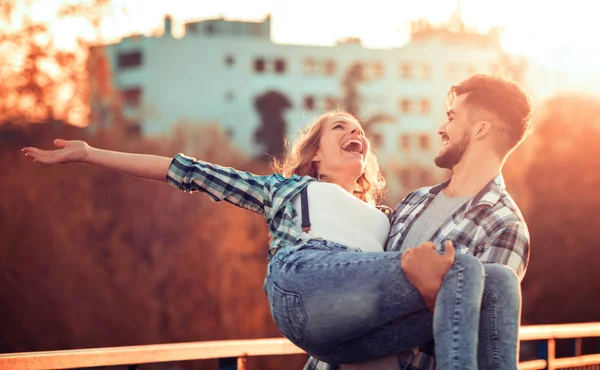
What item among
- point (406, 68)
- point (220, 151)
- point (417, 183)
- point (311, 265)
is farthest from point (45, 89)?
point (406, 68)

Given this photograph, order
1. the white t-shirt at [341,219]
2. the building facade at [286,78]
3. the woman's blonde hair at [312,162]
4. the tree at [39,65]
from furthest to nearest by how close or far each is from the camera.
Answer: the building facade at [286,78]
the tree at [39,65]
the woman's blonde hair at [312,162]
the white t-shirt at [341,219]

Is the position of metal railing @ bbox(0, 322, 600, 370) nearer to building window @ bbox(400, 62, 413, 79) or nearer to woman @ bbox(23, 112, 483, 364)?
woman @ bbox(23, 112, 483, 364)

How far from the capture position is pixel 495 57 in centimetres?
7338

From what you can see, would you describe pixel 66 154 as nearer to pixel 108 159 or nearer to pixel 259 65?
pixel 108 159

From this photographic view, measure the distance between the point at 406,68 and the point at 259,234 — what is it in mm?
38224

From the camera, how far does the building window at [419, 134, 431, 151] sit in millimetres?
71625

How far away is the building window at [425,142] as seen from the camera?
235ft

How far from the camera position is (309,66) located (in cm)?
6975

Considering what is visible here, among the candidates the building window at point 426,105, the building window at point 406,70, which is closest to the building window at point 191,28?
the building window at point 406,70

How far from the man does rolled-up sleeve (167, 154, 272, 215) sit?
561mm

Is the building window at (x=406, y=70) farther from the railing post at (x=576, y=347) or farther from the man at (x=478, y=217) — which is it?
the man at (x=478, y=217)

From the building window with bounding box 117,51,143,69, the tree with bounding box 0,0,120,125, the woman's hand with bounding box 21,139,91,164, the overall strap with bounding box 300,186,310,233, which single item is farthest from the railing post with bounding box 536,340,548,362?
the building window with bounding box 117,51,143,69

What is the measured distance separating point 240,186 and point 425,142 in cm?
6944

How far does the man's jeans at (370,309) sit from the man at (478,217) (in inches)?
0.8
